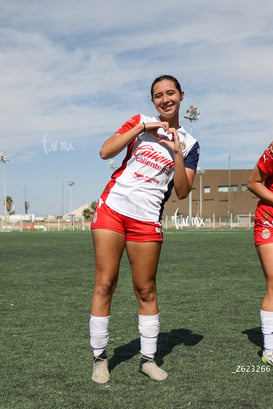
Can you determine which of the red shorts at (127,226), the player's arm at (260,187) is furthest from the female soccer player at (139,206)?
the player's arm at (260,187)

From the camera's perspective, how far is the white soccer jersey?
147 inches

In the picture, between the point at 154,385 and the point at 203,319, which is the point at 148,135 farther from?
the point at 203,319

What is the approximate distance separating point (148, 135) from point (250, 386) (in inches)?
78.3

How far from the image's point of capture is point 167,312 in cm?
648

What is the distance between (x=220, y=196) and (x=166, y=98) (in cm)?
9209

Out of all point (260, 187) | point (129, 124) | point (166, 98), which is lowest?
point (260, 187)

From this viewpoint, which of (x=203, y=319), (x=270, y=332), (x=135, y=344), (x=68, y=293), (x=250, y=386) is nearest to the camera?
(x=250, y=386)

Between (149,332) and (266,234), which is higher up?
(266,234)

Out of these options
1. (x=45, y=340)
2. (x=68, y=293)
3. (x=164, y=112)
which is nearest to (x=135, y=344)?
(x=45, y=340)

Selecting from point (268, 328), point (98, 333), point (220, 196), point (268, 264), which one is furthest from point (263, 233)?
point (220, 196)

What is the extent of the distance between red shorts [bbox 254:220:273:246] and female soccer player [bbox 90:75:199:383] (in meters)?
0.83

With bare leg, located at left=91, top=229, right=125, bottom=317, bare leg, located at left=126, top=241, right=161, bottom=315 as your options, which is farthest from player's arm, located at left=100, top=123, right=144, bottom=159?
bare leg, located at left=126, top=241, right=161, bottom=315

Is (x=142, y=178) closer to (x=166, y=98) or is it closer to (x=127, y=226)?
(x=127, y=226)

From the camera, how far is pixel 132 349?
15.3 feet
